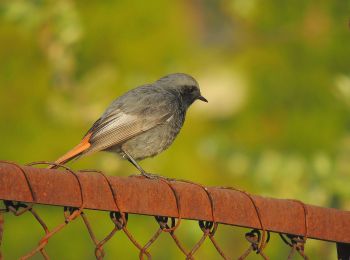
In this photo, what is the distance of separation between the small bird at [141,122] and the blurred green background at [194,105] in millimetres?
333

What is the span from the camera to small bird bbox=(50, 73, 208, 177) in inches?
213

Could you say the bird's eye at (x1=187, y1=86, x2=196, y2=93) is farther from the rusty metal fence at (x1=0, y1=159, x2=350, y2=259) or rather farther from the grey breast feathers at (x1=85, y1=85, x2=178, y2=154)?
the rusty metal fence at (x1=0, y1=159, x2=350, y2=259)

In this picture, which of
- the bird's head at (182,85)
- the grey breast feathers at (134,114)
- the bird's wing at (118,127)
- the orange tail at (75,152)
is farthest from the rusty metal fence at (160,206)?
the bird's head at (182,85)

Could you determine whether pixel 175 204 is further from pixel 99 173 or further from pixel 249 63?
pixel 249 63

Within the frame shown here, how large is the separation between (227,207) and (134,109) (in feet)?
9.83

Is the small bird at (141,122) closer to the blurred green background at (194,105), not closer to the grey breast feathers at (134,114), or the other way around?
the grey breast feathers at (134,114)

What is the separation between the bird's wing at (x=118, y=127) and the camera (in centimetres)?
507

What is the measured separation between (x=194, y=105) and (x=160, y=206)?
4.68 m

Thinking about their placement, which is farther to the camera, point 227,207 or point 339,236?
point 339,236

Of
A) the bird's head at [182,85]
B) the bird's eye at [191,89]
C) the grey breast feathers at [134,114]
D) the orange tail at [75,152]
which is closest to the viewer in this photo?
the orange tail at [75,152]

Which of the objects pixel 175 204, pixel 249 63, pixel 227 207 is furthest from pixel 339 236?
pixel 249 63

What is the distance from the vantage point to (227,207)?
2688 mm

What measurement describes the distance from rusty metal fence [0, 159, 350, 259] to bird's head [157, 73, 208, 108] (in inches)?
127

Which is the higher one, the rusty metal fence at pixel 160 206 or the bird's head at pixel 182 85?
the rusty metal fence at pixel 160 206
